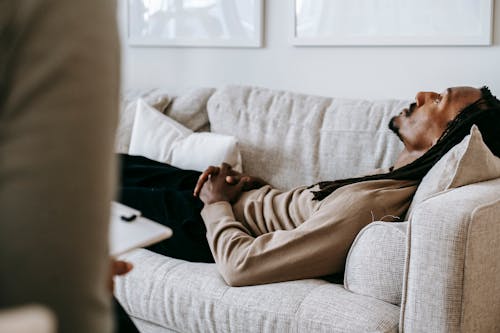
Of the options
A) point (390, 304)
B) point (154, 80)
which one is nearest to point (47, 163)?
point (390, 304)

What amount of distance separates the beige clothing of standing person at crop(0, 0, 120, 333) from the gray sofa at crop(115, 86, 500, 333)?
1.24 m

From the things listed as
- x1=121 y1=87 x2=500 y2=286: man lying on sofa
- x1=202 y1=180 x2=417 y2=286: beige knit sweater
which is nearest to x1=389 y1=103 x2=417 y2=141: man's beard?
x1=121 y1=87 x2=500 y2=286: man lying on sofa

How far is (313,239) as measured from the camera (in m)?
1.94

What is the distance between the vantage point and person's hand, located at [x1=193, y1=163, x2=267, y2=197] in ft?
8.06

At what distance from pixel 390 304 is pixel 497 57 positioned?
1.23 metres

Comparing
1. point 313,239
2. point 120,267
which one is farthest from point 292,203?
point 120,267

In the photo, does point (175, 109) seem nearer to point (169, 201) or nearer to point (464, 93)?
point (169, 201)

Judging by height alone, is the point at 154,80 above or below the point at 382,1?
below

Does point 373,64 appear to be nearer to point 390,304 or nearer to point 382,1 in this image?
point 382,1

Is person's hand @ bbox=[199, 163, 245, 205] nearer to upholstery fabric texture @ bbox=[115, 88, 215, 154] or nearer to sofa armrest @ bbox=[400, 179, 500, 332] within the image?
upholstery fabric texture @ bbox=[115, 88, 215, 154]

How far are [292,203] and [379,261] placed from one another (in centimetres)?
54

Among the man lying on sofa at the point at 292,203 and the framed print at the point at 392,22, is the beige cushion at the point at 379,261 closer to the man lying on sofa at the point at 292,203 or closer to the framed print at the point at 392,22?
the man lying on sofa at the point at 292,203

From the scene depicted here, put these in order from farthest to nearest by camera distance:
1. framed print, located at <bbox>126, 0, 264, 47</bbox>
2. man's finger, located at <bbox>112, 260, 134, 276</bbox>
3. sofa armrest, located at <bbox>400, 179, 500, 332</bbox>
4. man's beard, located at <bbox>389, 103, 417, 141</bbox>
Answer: framed print, located at <bbox>126, 0, 264, 47</bbox> → man's beard, located at <bbox>389, 103, 417, 141</bbox> → sofa armrest, located at <bbox>400, 179, 500, 332</bbox> → man's finger, located at <bbox>112, 260, 134, 276</bbox>

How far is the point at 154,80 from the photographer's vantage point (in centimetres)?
373
